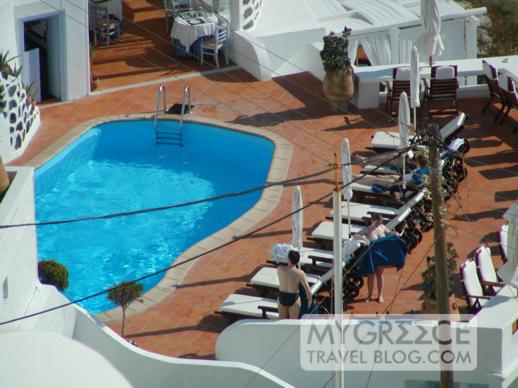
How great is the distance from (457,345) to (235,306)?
2824mm

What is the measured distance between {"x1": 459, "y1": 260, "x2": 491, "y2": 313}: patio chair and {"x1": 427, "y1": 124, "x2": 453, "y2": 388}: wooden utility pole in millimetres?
1812

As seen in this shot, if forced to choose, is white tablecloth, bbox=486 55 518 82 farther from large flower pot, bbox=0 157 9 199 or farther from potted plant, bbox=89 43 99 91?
large flower pot, bbox=0 157 9 199

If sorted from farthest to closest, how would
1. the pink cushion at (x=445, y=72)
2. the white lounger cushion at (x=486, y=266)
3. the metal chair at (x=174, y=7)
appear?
the metal chair at (x=174, y=7), the pink cushion at (x=445, y=72), the white lounger cushion at (x=486, y=266)

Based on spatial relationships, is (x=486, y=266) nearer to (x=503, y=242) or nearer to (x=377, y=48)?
(x=503, y=242)

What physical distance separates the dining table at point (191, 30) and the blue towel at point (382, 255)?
9.16 metres

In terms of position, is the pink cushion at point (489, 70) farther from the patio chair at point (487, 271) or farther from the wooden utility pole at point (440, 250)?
the wooden utility pole at point (440, 250)

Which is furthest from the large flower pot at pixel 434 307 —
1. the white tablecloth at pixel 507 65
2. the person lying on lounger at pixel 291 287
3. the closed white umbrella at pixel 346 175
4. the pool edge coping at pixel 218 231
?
the white tablecloth at pixel 507 65

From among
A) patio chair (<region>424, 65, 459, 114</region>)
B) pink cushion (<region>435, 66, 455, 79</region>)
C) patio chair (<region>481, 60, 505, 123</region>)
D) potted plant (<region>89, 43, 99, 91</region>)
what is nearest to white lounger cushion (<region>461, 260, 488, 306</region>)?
patio chair (<region>481, 60, 505, 123</region>)

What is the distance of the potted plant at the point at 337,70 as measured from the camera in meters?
23.2

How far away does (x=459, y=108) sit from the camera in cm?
2386

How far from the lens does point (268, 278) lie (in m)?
17.9

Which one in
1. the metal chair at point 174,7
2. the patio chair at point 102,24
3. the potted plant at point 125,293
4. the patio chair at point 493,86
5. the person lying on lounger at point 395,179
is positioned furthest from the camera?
the metal chair at point 174,7

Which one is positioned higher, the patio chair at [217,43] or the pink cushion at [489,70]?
the pink cushion at [489,70]

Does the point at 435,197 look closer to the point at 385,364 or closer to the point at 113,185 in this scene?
the point at 385,364
